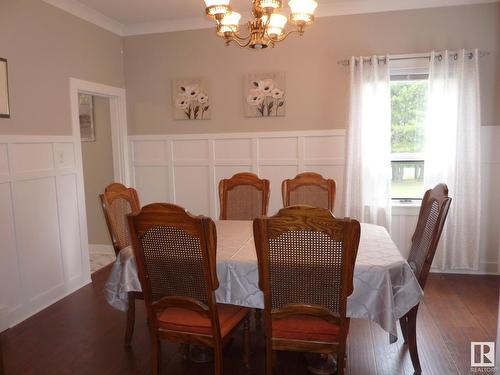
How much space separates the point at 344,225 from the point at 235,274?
70cm

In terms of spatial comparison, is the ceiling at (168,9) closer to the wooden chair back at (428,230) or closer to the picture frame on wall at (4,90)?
the picture frame on wall at (4,90)

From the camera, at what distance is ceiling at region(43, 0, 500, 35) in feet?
11.9

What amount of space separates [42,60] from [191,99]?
1.52m

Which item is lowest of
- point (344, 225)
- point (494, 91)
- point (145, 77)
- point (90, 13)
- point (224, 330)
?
point (224, 330)

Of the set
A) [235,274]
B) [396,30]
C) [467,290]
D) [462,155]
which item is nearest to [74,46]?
[235,274]

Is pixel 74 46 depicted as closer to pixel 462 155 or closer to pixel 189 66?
pixel 189 66

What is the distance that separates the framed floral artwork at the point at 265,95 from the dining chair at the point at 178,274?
2.57 meters

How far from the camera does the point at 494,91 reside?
360cm

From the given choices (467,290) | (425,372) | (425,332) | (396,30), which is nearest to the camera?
(425,372)

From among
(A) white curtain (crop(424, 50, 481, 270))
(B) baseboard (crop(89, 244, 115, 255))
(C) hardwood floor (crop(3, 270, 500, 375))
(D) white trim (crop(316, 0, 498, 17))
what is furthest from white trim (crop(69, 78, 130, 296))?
(A) white curtain (crop(424, 50, 481, 270))

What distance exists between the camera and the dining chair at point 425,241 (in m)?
2.03

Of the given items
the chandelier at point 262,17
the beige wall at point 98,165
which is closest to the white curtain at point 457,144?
the chandelier at point 262,17

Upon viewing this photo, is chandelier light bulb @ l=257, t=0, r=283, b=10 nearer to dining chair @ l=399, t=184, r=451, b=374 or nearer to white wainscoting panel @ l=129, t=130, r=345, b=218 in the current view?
dining chair @ l=399, t=184, r=451, b=374

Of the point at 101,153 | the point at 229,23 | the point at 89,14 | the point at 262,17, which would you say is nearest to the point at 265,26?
the point at 262,17
